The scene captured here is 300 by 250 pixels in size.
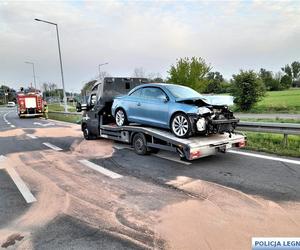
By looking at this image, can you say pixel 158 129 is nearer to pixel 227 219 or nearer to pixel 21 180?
pixel 21 180

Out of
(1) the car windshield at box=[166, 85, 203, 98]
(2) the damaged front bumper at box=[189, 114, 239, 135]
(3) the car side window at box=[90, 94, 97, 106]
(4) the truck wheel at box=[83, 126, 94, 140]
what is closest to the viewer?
(2) the damaged front bumper at box=[189, 114, 239, 135]

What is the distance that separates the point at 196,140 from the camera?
7.24 metres

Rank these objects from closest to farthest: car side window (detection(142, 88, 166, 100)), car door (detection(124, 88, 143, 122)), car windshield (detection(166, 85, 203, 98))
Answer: car windshield (detection(166, 85, 203, 98)) → car side window (detection(142, 88, 166, 100)) → car door (detection(124, 88, 143, 122))

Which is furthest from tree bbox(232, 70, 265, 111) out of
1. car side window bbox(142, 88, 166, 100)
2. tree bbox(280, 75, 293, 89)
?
tree bbox(280, 75, 293, 89)

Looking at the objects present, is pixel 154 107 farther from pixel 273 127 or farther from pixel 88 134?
pixel 88 134

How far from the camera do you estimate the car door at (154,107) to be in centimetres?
800

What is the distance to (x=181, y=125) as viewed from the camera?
294 inches

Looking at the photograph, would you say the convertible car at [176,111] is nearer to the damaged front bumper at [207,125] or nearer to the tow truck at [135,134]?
the damaged front bumper at [207,125]

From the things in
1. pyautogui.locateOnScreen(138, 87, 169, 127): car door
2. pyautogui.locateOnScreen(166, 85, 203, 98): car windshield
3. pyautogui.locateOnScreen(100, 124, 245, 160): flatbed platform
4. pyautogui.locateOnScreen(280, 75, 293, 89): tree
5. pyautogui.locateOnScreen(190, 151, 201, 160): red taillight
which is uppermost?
pyautogui.locateOnScreen(280, 75, 293, 89): tree

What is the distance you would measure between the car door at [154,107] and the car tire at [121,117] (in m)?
0.82

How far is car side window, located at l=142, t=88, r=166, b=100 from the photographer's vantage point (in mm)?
8197

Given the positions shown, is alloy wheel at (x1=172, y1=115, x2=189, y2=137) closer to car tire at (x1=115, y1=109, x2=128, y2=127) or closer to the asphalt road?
the asphalt road

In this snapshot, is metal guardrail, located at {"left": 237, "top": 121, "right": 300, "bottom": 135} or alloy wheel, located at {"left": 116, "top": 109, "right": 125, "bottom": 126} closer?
metal guardrail, located at {"left": 237, "top": 121, "right": 300, "bottom": 135}

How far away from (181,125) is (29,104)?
86.6ft
